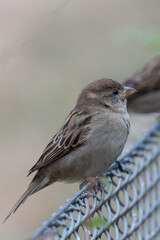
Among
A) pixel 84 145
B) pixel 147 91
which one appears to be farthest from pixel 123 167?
pixel 147 91

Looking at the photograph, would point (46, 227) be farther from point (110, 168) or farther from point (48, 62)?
point (48, 62)

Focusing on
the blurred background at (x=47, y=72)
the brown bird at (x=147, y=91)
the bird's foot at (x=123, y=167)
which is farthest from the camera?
the blurred background at (x=47, y=72)

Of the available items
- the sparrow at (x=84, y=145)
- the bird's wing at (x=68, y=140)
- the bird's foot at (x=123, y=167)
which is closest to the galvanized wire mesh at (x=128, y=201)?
the bird's foot at (x=123, y=167)

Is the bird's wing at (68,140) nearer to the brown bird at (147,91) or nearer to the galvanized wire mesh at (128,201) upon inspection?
the galvanized wire mesh at (128,201)

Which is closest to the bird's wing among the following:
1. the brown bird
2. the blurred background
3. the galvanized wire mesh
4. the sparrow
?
the sparrow

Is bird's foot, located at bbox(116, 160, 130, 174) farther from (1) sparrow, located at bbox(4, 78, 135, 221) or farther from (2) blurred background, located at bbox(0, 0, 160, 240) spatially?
(2) blurred background, located at bbox(0, 0, 160, 240)

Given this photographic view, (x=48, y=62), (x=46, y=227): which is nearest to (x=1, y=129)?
(x=48, y=62)
